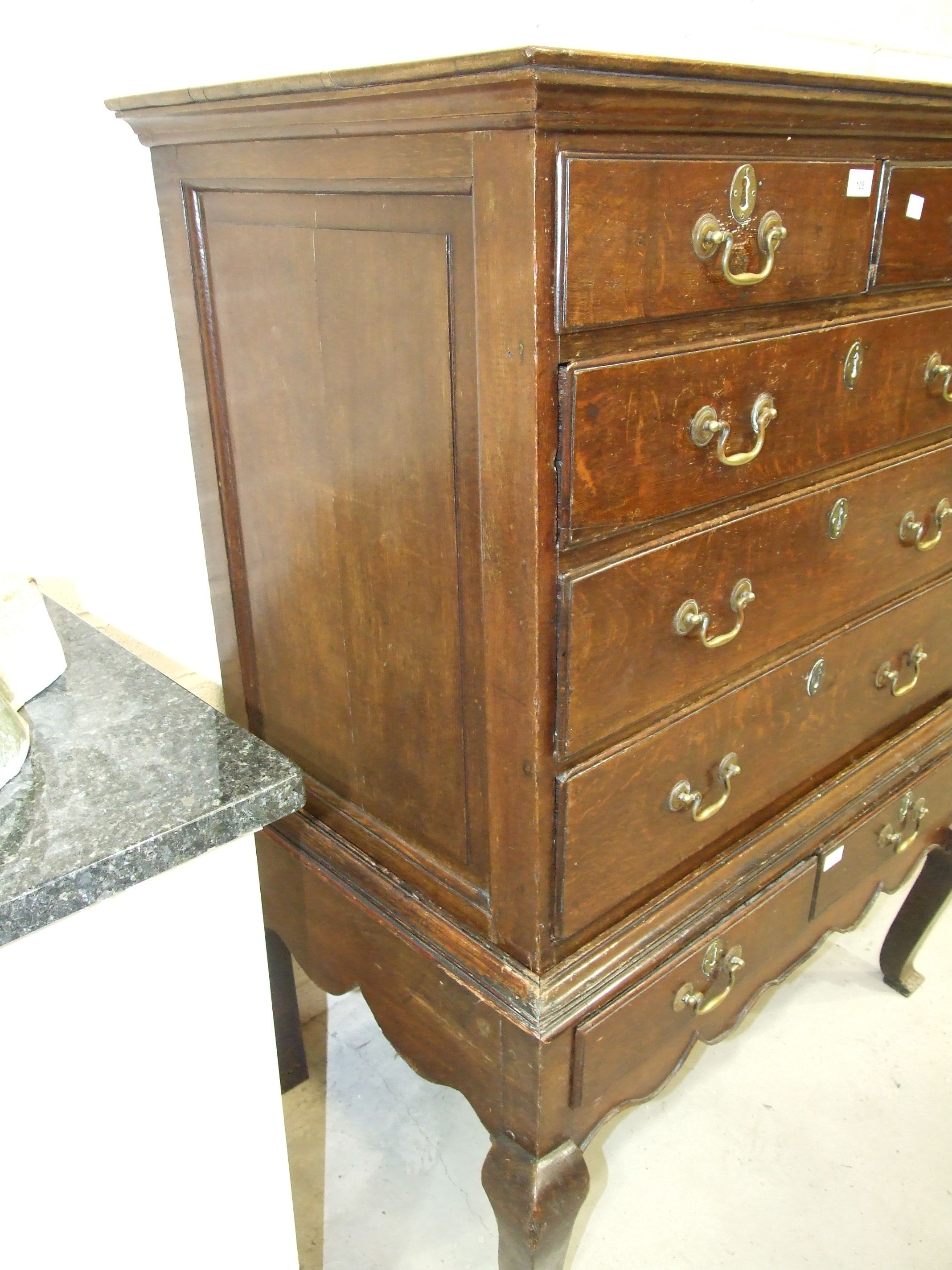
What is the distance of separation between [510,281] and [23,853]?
0.52m

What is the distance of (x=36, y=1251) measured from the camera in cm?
78

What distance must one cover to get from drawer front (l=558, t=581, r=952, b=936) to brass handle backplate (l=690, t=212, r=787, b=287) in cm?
40

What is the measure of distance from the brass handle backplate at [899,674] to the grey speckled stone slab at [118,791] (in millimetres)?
823

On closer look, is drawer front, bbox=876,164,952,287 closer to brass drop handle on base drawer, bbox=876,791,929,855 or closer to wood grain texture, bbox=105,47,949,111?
wood grain texture, bbox=105,47,949,111

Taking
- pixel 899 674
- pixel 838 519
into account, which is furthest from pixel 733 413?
pixel 899 674

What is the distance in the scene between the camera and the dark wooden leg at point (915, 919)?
1639 millimetres

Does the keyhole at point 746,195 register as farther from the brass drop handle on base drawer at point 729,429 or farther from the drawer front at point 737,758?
the drawer front at point 737,758

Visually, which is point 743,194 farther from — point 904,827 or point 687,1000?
point 904,827

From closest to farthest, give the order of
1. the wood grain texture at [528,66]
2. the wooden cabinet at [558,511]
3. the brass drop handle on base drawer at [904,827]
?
1. the wood grain texture at [528,66]
2. the wooden cabinet at [558,511]
3. the brass drop handle on base drawer at [904,827]

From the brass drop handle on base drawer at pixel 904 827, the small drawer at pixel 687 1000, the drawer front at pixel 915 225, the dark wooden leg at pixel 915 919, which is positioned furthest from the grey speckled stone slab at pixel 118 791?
the dark wooden leg at pixel 915 919

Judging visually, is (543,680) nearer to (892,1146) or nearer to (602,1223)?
(602,1223)

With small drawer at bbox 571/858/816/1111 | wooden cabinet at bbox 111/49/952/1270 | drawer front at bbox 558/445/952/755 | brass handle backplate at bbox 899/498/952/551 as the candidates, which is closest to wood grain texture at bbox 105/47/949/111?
wooden cabinet at bbox 111/49/952/1270

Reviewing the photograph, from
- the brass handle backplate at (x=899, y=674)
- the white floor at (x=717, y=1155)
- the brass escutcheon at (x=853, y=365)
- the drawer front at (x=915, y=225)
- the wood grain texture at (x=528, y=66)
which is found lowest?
the white floor at (x=717, y=1155)

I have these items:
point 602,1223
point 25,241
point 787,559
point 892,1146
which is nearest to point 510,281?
point 787,559
